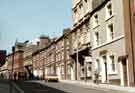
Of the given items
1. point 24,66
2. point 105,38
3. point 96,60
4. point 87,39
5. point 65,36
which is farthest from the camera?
point 24,66

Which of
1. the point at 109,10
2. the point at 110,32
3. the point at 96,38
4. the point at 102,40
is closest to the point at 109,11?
the point at 109,10

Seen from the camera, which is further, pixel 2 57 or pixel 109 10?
pixel 109 10

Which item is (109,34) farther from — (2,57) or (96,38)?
(2,57)

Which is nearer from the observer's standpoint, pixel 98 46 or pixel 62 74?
pixel 98 46

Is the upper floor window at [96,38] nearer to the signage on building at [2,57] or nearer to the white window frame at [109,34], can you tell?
the white window frame at [109,34]

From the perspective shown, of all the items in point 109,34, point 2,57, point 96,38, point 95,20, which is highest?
point 95,20

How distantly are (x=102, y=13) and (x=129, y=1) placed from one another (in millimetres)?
7830

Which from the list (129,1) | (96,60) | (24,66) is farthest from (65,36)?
(24,66)

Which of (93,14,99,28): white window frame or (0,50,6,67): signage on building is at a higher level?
(93,14,99,28): white window frame

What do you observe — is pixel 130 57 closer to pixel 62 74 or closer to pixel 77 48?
pixel 77 48

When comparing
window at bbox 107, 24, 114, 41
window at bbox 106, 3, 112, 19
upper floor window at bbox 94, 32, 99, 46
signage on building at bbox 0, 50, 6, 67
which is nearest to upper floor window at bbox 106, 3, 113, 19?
window at bbox 106, 3, 112, 19

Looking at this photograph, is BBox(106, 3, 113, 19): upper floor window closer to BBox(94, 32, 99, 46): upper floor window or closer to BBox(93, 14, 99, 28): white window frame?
BBox(93, 14, 99, 28): white window frame

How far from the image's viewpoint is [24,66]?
125 m

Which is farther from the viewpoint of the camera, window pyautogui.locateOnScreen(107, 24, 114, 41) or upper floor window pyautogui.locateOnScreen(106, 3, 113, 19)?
upper floor window pyautogui.locateOnScreen(106, 3, 113, 19)
